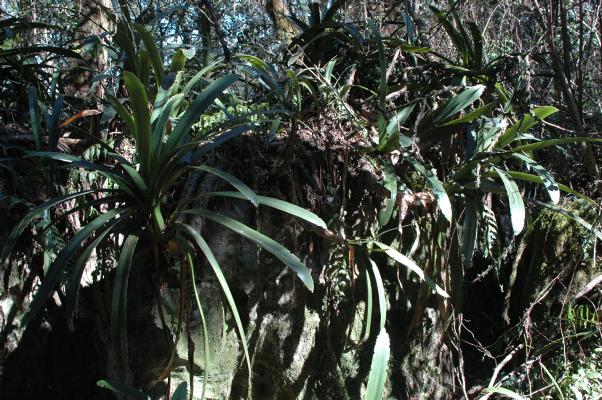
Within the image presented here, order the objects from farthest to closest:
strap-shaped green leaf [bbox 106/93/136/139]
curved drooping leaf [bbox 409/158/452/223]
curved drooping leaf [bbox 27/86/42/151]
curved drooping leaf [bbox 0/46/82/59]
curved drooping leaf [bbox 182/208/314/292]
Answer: curved drooping leaf [bbox 0/46/82/59] < curved drooping leaf [bbox 27/86/42/151] < curved drooping leaf [bbox 409/158/452/223] < strap-shaped green leaf [bbox 106/93/136/139] < curved drooping leaf [bbox 182/208/314/292]

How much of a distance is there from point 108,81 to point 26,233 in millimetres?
830

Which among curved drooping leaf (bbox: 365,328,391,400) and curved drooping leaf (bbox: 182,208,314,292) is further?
curved drooping leaf (bbox: 365,328,391,400)

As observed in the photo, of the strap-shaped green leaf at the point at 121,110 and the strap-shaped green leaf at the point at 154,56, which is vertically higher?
the strap-shaped green leaf at the point at 154,56

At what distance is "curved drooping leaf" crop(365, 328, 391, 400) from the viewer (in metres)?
1.71

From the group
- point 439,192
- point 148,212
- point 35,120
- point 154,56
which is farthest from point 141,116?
point 439,192

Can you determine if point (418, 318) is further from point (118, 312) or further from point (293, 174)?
point (118, 312)

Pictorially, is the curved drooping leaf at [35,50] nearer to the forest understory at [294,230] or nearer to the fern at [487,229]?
the forest understory at [294,230]

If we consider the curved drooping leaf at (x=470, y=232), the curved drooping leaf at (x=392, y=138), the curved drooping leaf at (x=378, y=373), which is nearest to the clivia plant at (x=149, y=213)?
the curved drooping leaf at (x=378, y=373)

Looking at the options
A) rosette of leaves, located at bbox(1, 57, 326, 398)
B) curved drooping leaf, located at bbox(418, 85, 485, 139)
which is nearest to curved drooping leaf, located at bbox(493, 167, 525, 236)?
curved drooping leaf, located at bbox(418, 85, 485, 139)

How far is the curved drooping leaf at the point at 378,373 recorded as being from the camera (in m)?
1.71

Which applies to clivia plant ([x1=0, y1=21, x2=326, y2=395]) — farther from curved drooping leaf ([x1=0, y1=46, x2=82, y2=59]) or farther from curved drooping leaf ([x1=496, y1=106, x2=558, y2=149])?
curved drooping leaf ([x1=496, y1=106, x2=558, y2=149])

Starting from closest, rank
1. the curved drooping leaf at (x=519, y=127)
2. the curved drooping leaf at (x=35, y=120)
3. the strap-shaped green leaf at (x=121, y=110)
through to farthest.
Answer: the strap-shaped green leaf at (x=121, y=110) → the curved drooping leaf at (x=35, y=120) → the curved drooping leaf at (x=519, y=127)

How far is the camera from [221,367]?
2006mm

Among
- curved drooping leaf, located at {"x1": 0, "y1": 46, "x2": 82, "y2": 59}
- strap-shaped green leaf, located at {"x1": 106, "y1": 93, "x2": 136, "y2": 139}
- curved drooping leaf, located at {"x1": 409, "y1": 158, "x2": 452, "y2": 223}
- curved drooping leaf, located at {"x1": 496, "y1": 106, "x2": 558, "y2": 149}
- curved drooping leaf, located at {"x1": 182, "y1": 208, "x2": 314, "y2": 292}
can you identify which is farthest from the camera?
curved drooping leaf, located at {"x1": 0, "y1": 46, "x2": 82, "y2": 59}
